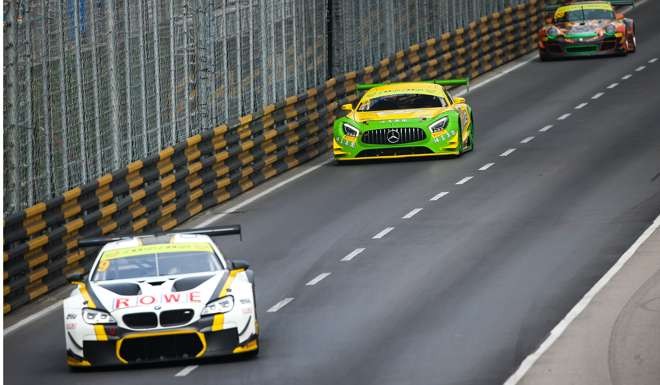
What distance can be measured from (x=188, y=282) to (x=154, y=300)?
0.51 m

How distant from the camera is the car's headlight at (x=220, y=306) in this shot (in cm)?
1730

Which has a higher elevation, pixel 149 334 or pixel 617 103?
pixel 149 334

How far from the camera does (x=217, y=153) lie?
97.3 ft

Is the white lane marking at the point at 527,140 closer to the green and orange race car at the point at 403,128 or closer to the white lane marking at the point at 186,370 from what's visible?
the green and orange race car at the point at 403,128

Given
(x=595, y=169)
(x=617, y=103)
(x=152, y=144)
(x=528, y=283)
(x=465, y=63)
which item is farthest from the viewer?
(x=465, y=63)

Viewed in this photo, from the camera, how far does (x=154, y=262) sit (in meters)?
18.2

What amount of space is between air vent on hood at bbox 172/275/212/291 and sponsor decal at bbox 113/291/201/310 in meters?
0.18

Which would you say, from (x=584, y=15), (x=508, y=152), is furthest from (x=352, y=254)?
(x=584, y=15)

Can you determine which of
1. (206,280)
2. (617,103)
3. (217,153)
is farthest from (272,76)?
(206,280)

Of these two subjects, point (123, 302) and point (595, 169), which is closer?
point (123, 302)

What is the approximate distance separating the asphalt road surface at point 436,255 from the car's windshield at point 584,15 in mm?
11310

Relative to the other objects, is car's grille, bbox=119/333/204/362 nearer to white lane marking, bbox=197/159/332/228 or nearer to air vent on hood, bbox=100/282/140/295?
air vent on hood, bbox=100/282/140/295

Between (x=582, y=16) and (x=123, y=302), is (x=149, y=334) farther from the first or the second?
(x=582, y=16)

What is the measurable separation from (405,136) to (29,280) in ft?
37.2
